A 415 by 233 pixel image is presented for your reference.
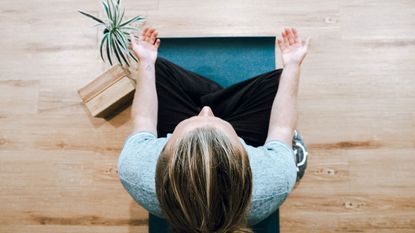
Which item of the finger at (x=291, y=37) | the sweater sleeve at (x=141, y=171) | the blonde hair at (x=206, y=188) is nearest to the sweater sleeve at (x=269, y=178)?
the blonde hair at (x=206, y=188)

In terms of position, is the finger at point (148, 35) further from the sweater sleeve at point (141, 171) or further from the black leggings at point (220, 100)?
A: the sweater sleeve at point (141, 171)

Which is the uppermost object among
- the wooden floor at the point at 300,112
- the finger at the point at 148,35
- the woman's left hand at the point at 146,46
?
the finger at the point at 148,35

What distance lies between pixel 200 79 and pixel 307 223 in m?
0.70

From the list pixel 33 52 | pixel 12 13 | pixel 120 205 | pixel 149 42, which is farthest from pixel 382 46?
pixel 12 13

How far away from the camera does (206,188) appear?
792 millimetres

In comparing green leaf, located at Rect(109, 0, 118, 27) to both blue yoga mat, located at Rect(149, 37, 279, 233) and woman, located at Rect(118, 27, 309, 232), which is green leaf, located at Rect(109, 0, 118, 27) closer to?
woman, located at Rect(118, 27, 309, 232)

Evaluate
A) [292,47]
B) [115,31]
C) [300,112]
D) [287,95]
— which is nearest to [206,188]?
[287,95]

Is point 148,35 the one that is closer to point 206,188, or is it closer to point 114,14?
point 114,14

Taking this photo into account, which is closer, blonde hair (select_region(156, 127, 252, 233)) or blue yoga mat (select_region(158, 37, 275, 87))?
blonde hair (select_region(156, 127, 252, 233))

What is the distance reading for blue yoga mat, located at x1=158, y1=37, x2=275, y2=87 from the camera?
1.57 metres

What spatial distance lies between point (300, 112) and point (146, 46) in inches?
26.7

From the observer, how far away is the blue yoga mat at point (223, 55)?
1.57 metres

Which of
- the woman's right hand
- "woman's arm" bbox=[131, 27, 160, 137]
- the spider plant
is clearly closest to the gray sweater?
"woman's arm" bbox=[131, 27, 160, 137]

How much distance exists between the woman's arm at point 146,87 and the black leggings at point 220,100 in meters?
0.06
